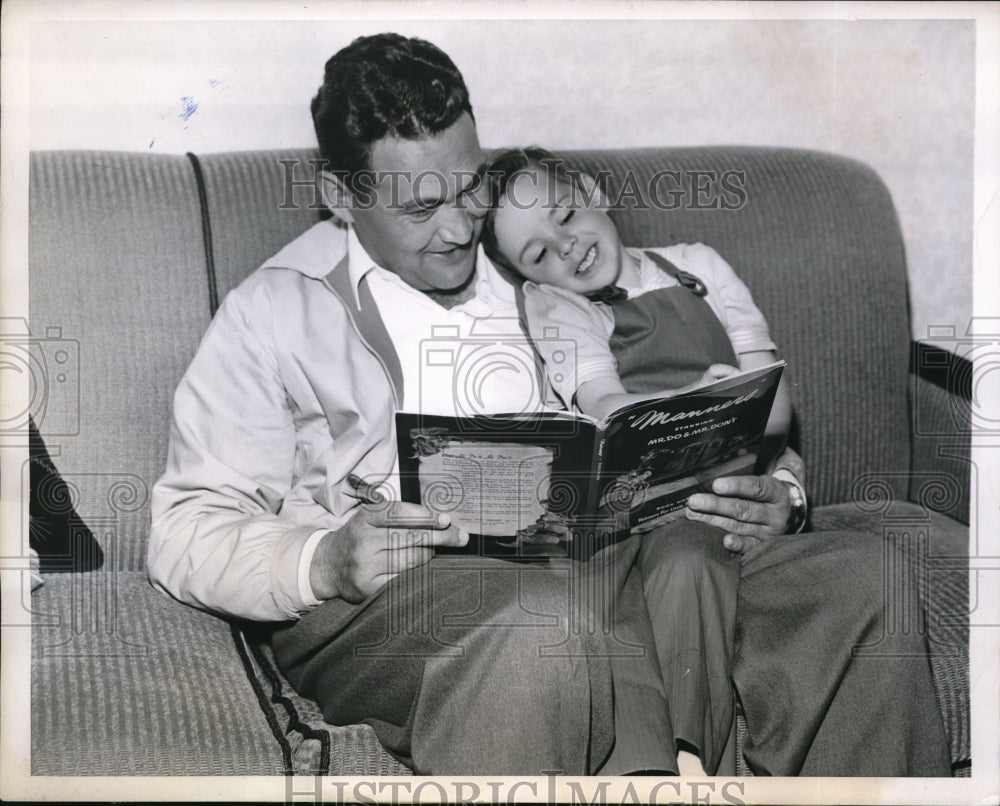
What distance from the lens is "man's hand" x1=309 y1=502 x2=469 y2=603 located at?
45.3 inches

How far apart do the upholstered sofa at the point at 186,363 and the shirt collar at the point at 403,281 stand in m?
0.14

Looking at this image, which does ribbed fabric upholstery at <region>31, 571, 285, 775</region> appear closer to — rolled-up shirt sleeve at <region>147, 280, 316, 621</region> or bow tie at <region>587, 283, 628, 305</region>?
rolled-up shirt sleeve at <region>147, 280, 316, 621</region>

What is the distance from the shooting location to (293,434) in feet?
4.19

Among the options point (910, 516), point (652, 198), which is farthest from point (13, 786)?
point (910, 516)

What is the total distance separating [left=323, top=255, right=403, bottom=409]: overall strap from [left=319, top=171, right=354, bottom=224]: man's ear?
2.2 inches

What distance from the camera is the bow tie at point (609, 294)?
1328mm

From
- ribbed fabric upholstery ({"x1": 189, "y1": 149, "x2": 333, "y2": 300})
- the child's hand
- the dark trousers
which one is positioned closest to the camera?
the dark trousers

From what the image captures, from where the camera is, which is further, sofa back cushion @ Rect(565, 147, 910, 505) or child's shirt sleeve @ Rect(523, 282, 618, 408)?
sofa back cushion @ Rect(565, 147, 910, 505)

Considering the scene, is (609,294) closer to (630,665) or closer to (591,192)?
(591,192)

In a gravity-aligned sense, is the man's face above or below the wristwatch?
above

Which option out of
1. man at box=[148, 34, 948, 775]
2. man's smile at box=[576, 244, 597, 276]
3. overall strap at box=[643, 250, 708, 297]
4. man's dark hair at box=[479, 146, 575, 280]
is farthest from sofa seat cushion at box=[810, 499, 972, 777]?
man's dark hair at box=[479, 146, 575, 280]

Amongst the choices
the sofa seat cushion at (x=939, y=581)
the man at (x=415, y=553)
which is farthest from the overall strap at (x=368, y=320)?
the sofa seat cushion at (x=939, y=581)

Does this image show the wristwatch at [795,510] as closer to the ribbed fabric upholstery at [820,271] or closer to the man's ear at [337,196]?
the ribbed fabric upholstery at [820,271]

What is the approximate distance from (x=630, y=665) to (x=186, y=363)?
688 millimetres
